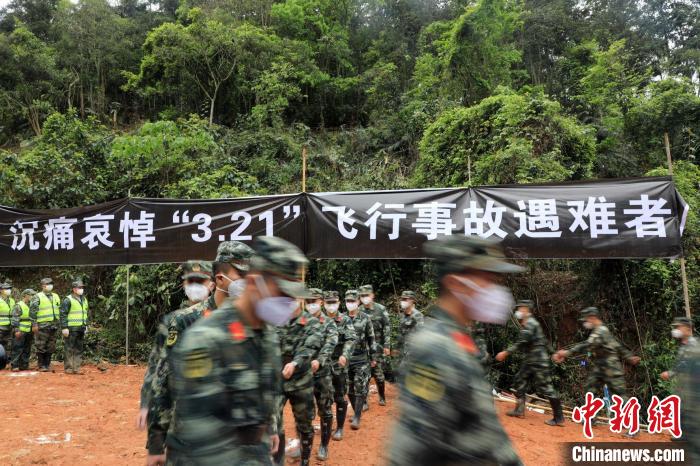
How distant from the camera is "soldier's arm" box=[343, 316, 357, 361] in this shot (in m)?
5.47

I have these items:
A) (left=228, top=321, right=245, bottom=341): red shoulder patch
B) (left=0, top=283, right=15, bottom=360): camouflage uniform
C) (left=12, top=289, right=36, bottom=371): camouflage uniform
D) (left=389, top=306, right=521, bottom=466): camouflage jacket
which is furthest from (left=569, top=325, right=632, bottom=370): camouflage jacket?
Answer: (left=0, top=283, right=15, bottom=360): camouflage uniform

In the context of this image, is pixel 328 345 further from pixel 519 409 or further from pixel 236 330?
pixel 519 409

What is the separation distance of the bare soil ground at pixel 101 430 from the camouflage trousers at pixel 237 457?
2424 millimetres

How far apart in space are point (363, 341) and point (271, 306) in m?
4.58

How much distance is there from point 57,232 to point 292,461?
255 inches

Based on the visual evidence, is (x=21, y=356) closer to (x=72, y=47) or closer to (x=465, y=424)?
(x=465, y=424)

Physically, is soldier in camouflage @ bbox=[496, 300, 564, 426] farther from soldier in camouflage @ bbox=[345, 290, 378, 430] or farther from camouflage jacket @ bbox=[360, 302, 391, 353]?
soldier in camouflage @ bbox=[345, 290, 378, 430]

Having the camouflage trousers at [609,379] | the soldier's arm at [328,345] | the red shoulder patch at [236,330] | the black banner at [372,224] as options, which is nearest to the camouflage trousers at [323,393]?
the soldier's arm at [328,345]

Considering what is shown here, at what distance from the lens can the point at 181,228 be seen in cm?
784

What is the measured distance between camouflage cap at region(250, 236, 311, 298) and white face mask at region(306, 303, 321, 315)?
10.8ft

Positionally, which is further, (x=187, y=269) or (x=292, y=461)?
(x=292, y=461)

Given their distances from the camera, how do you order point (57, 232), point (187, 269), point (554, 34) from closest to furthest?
point (187, 269) < point (57, 232) < point (554, 34)

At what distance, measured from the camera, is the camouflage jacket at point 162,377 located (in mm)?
2740

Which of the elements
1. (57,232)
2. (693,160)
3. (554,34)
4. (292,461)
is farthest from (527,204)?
(554,34)
